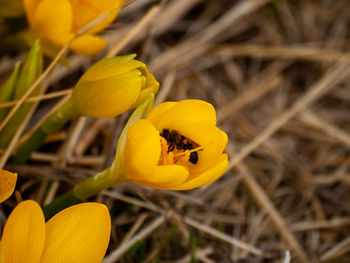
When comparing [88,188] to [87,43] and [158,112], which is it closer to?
[158,112]

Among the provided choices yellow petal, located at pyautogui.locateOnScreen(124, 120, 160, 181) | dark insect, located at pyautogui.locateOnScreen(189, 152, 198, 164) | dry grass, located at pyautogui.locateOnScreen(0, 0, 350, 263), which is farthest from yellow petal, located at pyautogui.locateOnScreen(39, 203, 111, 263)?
dry grass, located at pyautogui.locateOnScreen(0, 0, 350, 263)

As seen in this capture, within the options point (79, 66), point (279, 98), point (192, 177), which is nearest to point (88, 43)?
point (192, 177)

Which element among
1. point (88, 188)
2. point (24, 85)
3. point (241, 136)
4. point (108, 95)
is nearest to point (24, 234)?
point (88, 188)

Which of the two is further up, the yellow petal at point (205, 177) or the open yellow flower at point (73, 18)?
the open yellow flower at point (73, 18)

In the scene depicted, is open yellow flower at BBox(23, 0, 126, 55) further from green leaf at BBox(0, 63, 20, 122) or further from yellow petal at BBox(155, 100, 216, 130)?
yellow petal at BBox(155, 100, 216, 130)

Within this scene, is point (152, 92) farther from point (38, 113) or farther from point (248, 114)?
point (248, 114)

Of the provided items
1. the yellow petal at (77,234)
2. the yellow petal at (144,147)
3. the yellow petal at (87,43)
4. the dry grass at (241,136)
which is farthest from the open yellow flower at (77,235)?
the yellow petal at (87,43)

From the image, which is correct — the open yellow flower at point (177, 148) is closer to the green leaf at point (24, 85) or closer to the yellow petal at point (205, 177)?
the yellow petal at point (205, 177)
